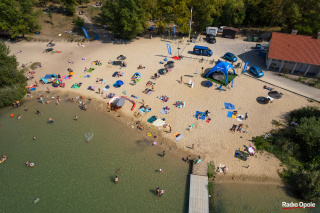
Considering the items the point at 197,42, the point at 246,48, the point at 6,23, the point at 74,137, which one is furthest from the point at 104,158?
the point at 6,23

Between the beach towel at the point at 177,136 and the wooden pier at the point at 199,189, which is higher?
the beach towel at the point at 177,136

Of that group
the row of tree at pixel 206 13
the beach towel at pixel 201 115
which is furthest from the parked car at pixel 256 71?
the row of tree at pixel 206 13

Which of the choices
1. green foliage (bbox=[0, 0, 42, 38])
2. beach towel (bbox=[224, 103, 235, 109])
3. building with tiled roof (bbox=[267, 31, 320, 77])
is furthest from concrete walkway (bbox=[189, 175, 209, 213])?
green foliage (bbox=[0, 0, 42, 38])

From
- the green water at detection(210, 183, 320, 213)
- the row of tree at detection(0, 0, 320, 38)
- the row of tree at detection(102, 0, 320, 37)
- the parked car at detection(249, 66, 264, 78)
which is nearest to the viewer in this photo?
the green water at detection(210, 183, 320, 213)

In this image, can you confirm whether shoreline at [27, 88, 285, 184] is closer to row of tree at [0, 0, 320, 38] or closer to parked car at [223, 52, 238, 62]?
row of tree at [0, 0, 320, 38]

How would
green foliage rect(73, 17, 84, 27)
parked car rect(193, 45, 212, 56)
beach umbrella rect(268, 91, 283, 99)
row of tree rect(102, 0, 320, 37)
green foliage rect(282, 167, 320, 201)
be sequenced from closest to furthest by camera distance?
green foliage rect(282, 167, 320, 201) → beach umbrella rect(268, 91, 283, 99) → parked car rect(193, 45, 212, 56) → row of tree rect(102, 0, 320, 37) → green foliage rect(73, 17, 84, 27)

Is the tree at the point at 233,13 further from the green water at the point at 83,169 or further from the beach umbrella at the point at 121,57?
the green water at the point at 83,169
